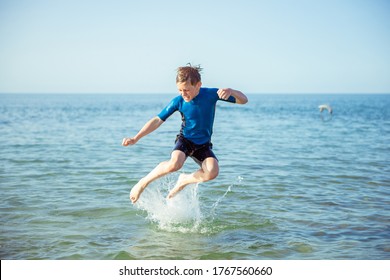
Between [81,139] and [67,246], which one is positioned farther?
[81,139]

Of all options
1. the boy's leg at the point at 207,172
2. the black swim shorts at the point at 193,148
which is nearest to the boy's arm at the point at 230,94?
the black swim shorts at the point at 193,148

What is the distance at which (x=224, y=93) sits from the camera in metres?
6.57

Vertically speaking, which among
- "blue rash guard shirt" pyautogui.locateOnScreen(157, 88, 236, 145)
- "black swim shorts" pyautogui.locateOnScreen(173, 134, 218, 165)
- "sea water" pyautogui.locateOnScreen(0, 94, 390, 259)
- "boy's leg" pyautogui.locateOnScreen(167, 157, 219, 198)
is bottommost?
"sea water" pyautogui.locateOnScreen(0, 94, 390, 259)

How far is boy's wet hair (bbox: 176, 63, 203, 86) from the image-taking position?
655 cm

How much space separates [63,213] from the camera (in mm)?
8297

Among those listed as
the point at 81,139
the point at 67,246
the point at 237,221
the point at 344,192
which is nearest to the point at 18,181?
the point at 67,246

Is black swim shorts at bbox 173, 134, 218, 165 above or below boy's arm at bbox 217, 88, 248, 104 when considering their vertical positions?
below

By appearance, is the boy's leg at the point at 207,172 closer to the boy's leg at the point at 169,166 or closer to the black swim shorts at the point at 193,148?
the black swim shorts at the point at 193,148

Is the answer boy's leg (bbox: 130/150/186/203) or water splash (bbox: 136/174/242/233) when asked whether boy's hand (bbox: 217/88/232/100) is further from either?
water splash (bbox: 136/174/242/233)

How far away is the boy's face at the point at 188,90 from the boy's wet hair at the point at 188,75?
0.05 meters

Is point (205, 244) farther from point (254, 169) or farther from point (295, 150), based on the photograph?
point (295, 150)

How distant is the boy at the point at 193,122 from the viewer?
21.7 feet

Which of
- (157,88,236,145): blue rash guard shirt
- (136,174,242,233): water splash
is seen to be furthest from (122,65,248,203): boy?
(136,174,242,233): water splash

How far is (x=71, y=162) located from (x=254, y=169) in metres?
5.33
